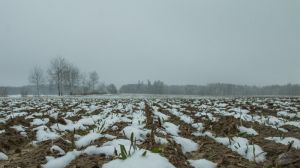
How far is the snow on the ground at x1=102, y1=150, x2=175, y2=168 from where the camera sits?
1.99 metres

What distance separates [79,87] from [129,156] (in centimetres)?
7815

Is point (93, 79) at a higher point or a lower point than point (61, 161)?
higher

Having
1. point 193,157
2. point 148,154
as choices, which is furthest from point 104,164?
point 193,157

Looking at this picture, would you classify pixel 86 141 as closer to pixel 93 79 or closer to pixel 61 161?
pixel 61 161

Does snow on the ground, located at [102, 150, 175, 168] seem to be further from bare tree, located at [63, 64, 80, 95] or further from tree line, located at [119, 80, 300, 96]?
tree line, located at [119, 80, 300, 96]

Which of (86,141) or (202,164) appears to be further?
(86,141)

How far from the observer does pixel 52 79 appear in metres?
62.0

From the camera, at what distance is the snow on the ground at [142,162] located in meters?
1.99

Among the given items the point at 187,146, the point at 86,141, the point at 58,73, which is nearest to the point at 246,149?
the point at 187,146

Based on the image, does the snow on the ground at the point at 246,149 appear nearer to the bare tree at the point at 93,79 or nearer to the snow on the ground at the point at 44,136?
the snow on the ground at the point at 44,136

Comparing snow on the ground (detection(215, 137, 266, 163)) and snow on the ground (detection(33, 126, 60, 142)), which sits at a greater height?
snow on the ground (detection(33, 126, 60, 142))

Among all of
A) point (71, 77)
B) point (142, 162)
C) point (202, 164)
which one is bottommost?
point (202, 164)

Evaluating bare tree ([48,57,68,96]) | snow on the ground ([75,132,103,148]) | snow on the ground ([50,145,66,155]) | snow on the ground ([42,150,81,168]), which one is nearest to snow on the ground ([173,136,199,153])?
snow on the ground ([75,132,103,148])

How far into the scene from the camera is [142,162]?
203 centimetres
